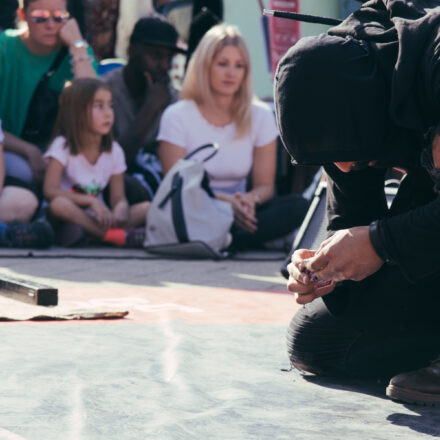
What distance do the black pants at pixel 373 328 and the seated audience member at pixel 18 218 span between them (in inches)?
100

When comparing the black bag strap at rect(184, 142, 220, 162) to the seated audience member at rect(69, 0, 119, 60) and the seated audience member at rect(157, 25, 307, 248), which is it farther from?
the seated audience member at rect(69, 0, 119, 60)

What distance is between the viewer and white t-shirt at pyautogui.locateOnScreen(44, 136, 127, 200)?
4691 millimetres

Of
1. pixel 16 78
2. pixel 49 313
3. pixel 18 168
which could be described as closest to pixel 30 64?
pixel 16 78

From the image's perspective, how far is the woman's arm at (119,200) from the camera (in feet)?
15.4

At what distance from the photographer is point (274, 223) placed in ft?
15.0

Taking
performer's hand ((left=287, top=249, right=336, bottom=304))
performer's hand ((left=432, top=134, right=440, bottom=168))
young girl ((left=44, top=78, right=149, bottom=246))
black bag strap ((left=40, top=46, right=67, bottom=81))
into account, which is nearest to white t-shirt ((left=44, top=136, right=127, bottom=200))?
young girl ((left=44, top=78, right=149, bottom=246))

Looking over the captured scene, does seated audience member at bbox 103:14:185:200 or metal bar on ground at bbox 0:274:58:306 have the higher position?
seated audience member at bbox 103:14:185:200

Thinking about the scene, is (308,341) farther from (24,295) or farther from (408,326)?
(24,295)

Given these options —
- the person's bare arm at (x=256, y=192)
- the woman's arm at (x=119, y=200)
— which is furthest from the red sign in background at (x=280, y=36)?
the woman's arm at (x=119, y=200)

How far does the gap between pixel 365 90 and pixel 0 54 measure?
3434mm

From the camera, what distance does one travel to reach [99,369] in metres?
1.98

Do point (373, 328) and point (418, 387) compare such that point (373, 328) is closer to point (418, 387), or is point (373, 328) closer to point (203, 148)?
point (418, 387)

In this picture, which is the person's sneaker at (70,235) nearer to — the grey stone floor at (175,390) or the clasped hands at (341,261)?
the grey stone floor at (175,390)

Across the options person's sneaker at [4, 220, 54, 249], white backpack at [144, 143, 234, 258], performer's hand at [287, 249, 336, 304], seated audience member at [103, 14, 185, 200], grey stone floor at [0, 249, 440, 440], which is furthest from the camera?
seated audience member at [103, 14, 185, 200]
